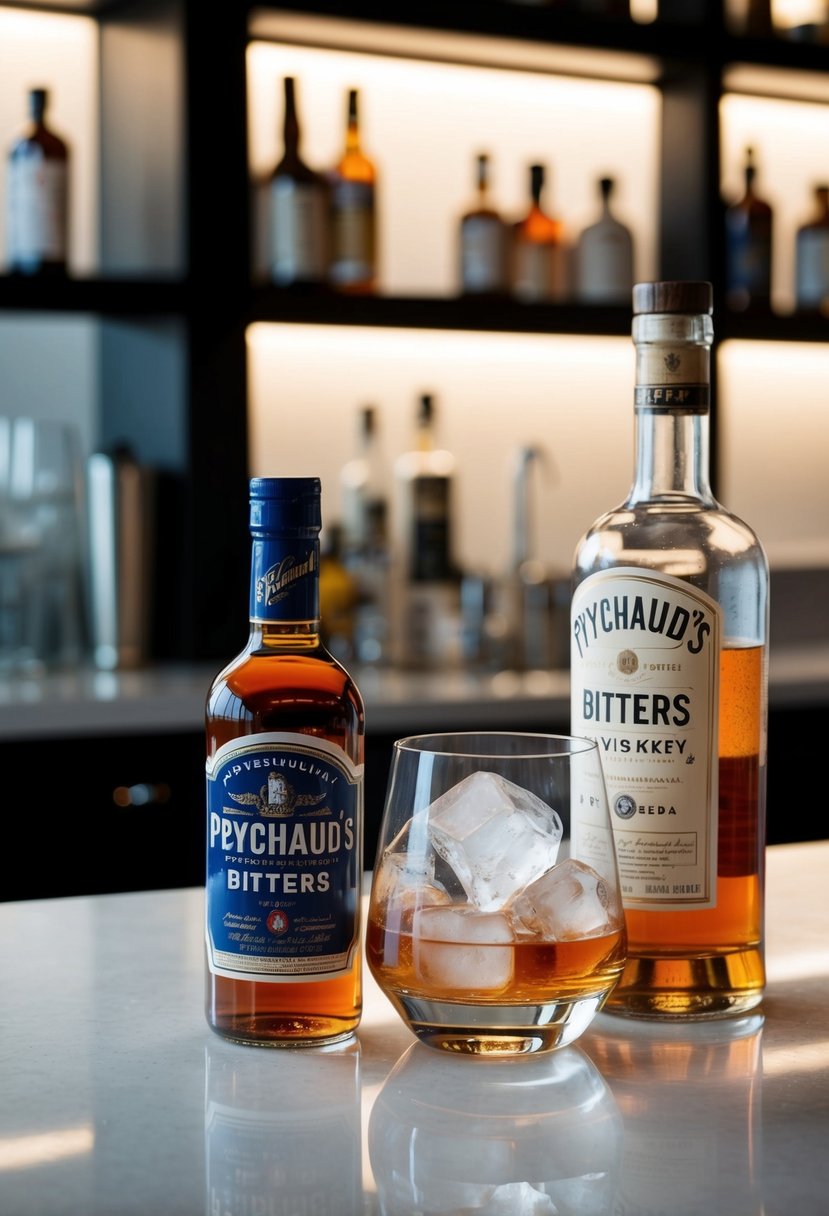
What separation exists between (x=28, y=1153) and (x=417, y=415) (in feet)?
8.03

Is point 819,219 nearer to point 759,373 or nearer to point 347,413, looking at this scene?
point 759,373

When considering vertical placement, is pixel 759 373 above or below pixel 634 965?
above

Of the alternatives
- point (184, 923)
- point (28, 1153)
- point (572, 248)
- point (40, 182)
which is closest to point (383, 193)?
point (572, 248)

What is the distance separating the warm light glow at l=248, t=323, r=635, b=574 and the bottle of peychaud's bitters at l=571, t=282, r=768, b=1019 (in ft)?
6.76

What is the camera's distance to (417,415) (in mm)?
2963

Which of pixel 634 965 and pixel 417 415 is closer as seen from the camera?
pixel 634 965

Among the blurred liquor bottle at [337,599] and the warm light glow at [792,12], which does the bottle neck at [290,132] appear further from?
the warm light glow at [792,12]

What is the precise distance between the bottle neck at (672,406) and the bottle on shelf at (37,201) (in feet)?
6.04

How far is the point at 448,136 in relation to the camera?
3062 mm

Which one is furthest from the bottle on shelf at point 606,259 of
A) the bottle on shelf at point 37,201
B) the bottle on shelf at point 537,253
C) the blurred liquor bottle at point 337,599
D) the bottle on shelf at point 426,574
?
the bottle on shelf at point 37,201

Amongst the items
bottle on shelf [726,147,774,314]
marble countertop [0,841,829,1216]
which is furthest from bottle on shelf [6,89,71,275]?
marble countertop [0,841,829,1216]

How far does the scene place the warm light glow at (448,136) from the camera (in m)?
2.91

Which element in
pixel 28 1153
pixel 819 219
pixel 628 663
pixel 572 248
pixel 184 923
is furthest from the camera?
pixel 819 219

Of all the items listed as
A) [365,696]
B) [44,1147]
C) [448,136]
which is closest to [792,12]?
[448,136]
